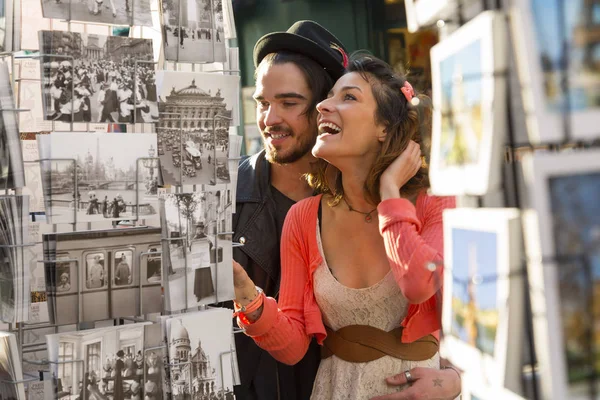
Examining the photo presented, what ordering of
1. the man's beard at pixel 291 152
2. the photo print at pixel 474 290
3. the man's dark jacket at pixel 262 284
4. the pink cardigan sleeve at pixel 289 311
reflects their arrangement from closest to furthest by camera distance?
the photo print at pixel 474 290
the pink cardigan sleeve at pixel 289 311
the man's dark jacket at pixel 262 284
the man's beard at pixel 291 152

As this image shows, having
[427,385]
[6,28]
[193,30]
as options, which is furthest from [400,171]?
[6,28]

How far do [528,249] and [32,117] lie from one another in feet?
4.43

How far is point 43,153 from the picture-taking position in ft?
5.48

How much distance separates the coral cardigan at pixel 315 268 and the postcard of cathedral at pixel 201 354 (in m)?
0.29

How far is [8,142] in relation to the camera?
1.66 meters

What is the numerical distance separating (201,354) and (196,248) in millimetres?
254

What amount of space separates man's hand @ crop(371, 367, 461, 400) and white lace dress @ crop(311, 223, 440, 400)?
0.03 m

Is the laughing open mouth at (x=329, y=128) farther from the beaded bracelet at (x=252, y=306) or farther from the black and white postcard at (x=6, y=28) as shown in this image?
the black and white postcard at (x=6, y=28)

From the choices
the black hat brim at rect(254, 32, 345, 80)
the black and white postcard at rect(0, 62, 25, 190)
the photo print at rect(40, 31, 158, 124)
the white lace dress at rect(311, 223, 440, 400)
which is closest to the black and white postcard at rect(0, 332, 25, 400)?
the black and white postcard at rect(0, 62, 25, 190)

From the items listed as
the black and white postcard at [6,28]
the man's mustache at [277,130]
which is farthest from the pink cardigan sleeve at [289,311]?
the black and white postcard at [6,28]

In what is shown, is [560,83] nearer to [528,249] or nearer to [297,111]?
[528,249]

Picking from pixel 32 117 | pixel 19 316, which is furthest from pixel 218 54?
pixel 19 316

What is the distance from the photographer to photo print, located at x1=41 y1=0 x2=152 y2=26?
1.70 meters

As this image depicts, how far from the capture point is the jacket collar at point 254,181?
274 centimetres
